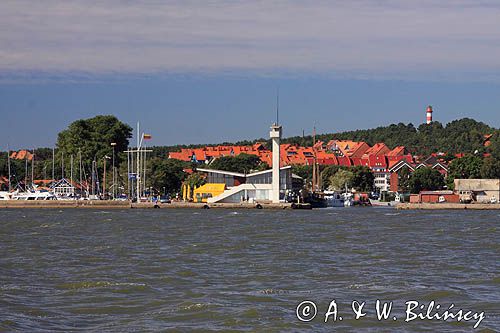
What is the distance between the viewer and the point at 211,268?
2188 cm

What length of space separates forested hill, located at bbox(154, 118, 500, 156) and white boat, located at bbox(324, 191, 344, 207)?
46200 mm

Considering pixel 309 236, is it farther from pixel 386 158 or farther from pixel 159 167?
pixel 386 158

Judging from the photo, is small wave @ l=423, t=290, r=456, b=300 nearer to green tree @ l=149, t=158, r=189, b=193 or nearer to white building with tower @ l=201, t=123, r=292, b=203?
white building with tower @ l=201, t=123, r=292, b=203

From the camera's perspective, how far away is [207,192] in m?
85.0

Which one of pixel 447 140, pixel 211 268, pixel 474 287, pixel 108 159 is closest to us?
pixel 474 287

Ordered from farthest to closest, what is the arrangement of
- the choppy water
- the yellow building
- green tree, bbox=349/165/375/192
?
green tree, bbox=349/165/375/192, the yellow building, the choppy water

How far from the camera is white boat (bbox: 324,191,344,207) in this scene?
96.4 m

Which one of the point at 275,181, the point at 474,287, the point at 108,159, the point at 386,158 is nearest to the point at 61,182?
the point at 108,159

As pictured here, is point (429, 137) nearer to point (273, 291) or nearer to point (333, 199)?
point (333, 199)

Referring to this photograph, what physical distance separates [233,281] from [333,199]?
7925 centimetres

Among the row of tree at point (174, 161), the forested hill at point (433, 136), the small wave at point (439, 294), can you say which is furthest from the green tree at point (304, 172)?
the small wave at point (439, 294)

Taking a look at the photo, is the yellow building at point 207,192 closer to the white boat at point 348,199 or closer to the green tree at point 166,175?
the green tree at point 166,175

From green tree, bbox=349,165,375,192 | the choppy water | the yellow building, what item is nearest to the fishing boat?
the yellow building

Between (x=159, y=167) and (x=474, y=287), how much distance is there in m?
82.9
